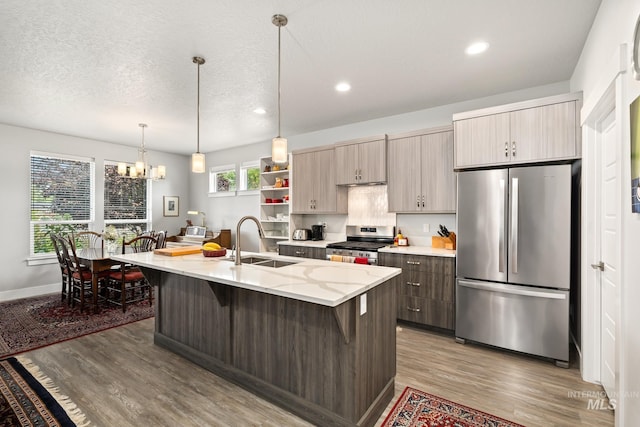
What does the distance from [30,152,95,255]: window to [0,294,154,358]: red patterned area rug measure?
1.15 meters

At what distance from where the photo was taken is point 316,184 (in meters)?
4.83

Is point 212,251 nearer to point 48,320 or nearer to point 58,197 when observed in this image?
point 48,320

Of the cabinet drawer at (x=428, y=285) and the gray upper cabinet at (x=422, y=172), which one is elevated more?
the gray upper cabinet at (x=422, y=172)

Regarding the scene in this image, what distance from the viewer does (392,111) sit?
4273mm

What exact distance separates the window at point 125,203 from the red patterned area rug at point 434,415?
571 cm

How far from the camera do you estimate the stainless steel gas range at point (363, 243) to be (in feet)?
12.8

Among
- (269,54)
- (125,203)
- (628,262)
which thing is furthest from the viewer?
(125,203)

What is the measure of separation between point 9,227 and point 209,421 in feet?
16.9

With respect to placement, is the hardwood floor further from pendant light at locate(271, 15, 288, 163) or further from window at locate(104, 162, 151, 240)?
window at locate(104, 162, 151, 240)

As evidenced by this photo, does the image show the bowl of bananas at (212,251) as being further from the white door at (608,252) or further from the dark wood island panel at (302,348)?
the white door at (608,252)

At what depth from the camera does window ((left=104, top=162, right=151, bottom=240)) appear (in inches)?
235

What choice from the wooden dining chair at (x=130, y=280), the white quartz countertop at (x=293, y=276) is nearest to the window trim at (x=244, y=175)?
the wooden dining chair at (x=130, y=280)

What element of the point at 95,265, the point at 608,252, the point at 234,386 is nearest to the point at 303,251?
the point at 234,386

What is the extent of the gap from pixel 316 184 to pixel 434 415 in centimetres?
342
